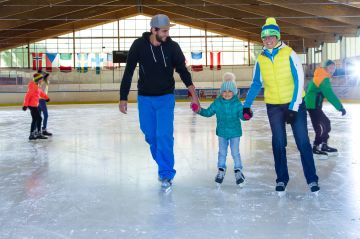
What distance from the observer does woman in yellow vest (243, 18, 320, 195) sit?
12.3ft

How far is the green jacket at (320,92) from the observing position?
5.52 metres

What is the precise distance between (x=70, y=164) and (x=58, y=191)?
5.01 feet

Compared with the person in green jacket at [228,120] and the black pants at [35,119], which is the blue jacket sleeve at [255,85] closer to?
the person in green jacket at [228,120]

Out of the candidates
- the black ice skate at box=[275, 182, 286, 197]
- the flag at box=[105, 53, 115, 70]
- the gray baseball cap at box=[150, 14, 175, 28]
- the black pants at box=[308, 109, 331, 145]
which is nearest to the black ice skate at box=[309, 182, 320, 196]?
the black ice skate at box=[275, 182, 286, 197]

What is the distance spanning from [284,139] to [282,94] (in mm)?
381

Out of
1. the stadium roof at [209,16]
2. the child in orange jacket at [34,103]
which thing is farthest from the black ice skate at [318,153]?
the stadium roof at [209,16]

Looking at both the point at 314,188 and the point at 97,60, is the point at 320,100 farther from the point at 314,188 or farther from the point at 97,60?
the point at 97,60

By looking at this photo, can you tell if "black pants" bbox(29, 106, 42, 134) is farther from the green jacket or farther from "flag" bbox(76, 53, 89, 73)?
"flag" bbox(76, 53, 89, 73)

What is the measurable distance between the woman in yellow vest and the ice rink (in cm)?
25

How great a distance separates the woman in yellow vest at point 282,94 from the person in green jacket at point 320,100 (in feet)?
6.15

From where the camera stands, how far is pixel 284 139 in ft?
12.8

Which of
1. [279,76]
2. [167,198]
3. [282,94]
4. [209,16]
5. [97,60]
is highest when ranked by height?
[209,16]

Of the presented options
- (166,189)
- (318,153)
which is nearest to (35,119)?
(318,153)

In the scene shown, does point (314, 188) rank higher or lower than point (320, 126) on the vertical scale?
lower
